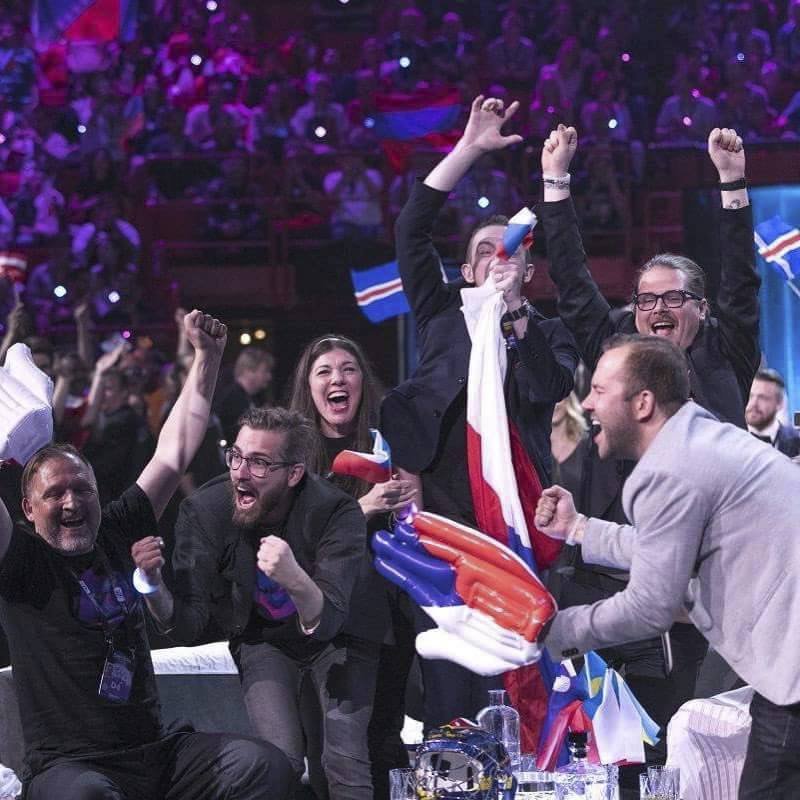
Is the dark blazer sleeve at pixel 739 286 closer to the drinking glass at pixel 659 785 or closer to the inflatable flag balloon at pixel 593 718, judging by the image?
the inflatable flag balloon at pixel 593 718

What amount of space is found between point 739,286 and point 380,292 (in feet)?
8.76

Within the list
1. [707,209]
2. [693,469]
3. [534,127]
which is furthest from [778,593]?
[534,127]

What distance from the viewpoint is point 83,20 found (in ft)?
37.4

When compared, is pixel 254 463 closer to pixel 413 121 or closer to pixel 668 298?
pixel 668 298

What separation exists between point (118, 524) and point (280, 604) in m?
0.45

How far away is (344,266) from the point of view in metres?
9.87

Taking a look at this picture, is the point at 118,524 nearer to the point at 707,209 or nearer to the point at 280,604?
the point at 280,604

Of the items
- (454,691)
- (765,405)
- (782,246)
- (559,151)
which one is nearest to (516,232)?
(559,151)

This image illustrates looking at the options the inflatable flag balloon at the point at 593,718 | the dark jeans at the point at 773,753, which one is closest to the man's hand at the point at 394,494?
the inflatable flag balloon at the point at 593,718

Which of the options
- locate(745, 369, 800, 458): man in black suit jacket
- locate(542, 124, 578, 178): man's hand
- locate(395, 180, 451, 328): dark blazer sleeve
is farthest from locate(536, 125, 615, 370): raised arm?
locate(745, 369, 800, 458): man in black suit jacket

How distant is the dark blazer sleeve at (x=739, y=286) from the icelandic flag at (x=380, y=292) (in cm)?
252

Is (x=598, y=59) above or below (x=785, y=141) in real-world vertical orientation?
above

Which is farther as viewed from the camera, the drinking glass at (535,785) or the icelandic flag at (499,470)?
the icelandic flag at (499,470)

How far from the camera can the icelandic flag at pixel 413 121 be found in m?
9.27
